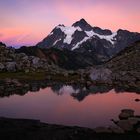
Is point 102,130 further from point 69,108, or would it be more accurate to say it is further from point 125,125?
point 69,108

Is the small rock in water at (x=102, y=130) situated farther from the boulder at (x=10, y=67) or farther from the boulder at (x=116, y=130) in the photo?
the boulder at (x=10, y=67)

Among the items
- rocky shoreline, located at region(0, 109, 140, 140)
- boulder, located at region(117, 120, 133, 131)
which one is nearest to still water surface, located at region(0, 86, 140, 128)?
boulder, located at region(117, 120, 133, 131)

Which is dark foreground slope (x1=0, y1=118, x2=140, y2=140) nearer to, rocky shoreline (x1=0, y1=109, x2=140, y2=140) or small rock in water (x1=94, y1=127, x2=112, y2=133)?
rocky shoreline (x1=0, y1=109, x2=140, y2=140)

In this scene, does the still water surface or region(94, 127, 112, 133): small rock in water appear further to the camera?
the still water surface

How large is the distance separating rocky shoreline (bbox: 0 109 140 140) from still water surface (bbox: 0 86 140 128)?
481cm

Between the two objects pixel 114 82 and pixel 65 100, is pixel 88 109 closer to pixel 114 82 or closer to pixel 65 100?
pixel 65 100

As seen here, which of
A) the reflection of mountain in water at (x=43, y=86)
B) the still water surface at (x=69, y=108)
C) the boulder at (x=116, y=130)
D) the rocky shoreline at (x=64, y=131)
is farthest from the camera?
the reflection of mountain in water at (x=43, y=86)

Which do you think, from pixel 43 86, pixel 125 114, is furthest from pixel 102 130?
pixel 43 86

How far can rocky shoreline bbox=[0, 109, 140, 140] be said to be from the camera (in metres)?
47.9

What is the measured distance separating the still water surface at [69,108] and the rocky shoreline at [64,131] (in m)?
4.81

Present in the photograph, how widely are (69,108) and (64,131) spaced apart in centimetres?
2415

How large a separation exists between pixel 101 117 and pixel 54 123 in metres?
9.53

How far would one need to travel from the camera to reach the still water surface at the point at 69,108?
6114 centimetres

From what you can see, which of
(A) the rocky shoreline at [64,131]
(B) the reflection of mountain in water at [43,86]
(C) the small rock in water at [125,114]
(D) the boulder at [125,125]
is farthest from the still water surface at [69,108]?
(A) the rocky shoreline at [64,131]
